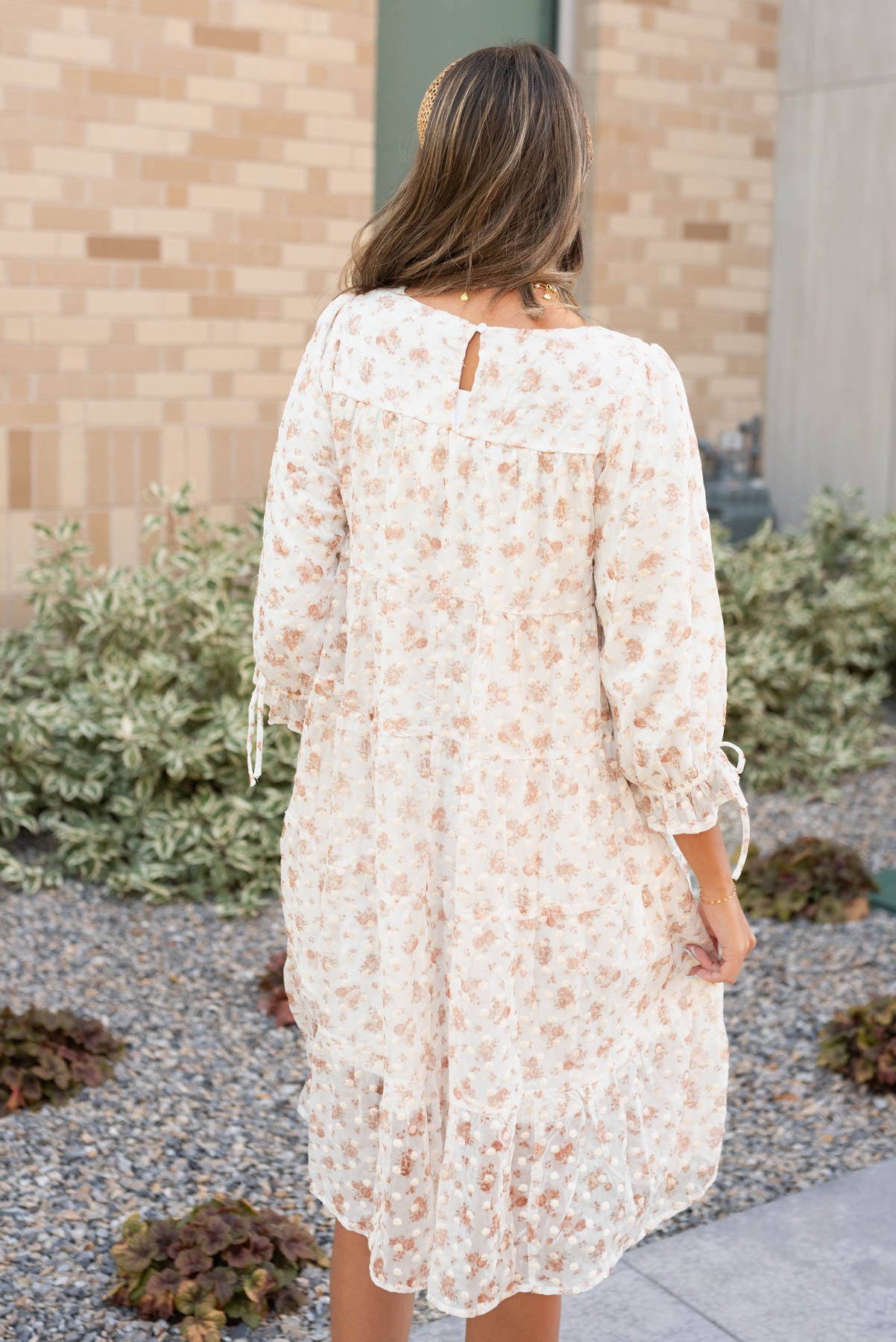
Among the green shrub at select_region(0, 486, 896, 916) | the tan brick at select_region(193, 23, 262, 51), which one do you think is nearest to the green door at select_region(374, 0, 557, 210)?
the tan brick at select_region(193, 23, 262, 51)

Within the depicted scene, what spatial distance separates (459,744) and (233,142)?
4.27m

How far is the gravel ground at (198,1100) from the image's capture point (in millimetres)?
2588

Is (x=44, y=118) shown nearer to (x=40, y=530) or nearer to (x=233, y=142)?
(x=233, y=142)

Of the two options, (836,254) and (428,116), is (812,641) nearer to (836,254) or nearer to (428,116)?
(836,254)

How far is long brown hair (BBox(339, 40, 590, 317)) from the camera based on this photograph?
1609 mm

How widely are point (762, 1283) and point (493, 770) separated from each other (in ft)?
4.60

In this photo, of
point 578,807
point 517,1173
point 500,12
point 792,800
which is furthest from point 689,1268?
point 500,12

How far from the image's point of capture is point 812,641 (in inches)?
242

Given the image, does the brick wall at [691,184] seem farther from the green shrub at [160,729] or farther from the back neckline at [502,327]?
the back neckline at [502,327]

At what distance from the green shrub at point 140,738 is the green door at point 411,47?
6.86ft

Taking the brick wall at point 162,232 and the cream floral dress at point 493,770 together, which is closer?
the cream floral dress at point 493,770

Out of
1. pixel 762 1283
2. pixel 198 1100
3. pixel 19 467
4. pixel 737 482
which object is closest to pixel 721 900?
pixel 762 1283

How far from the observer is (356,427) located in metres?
1.69

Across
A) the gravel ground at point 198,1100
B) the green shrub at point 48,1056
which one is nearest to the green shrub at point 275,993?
the gravel ground at point 198,1100
